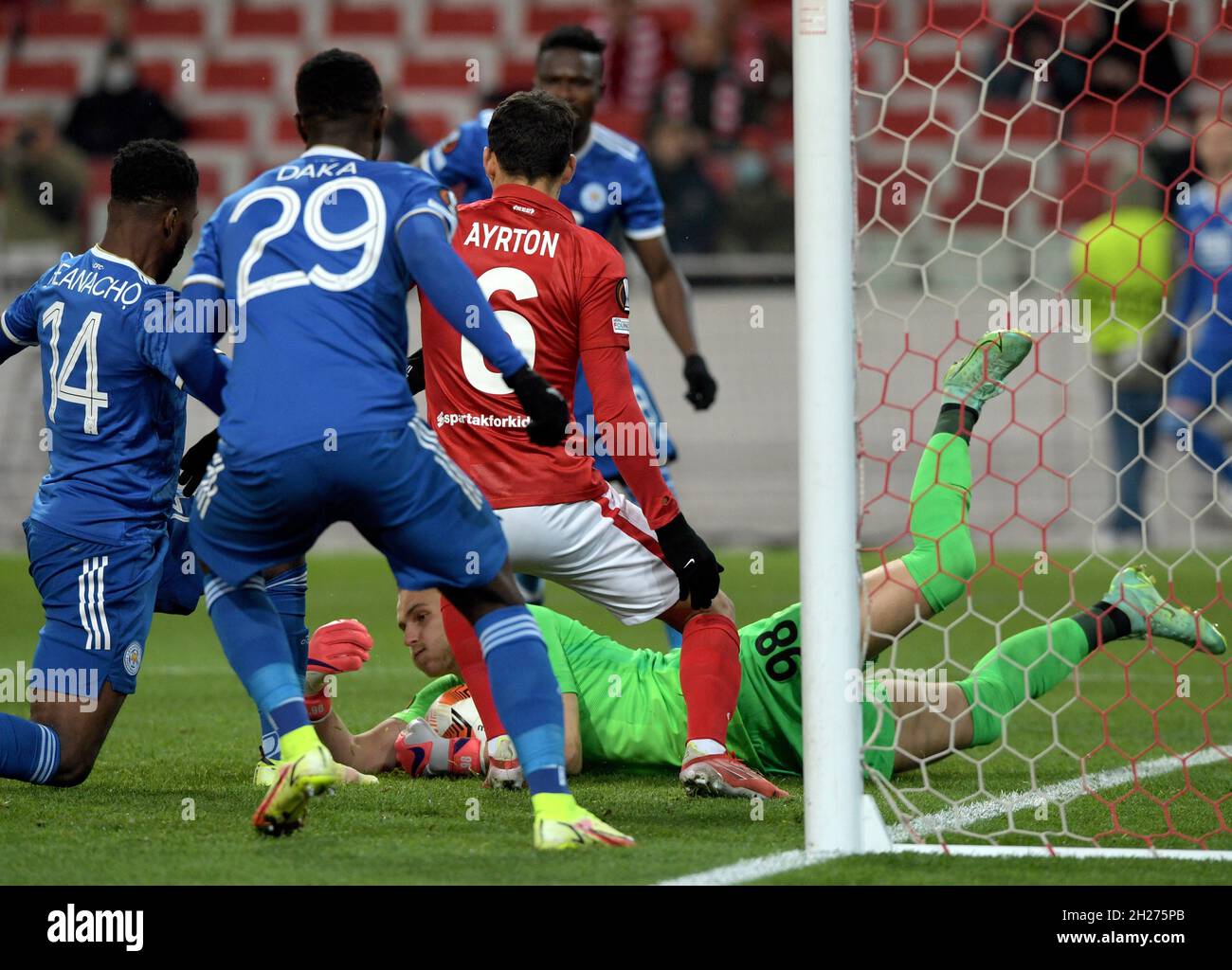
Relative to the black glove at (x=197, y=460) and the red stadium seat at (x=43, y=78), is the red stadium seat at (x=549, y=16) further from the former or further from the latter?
the black glove at (x=197, y=460)

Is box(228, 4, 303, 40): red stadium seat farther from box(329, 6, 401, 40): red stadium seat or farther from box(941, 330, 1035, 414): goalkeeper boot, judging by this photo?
box(941, 330, 1035, 414): goalkeeper boot

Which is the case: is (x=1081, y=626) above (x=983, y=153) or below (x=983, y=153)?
below

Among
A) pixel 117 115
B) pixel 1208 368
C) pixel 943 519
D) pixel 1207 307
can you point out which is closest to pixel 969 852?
pixel 943 519

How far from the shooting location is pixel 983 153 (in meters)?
14.7

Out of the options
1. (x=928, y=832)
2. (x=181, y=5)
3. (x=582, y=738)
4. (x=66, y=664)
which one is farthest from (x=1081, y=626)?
(x=181, y=5)

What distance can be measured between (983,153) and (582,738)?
1097cm

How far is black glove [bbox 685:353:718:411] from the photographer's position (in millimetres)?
6879

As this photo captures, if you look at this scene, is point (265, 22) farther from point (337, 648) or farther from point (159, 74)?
point (337, 648)

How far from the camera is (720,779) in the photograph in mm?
4438

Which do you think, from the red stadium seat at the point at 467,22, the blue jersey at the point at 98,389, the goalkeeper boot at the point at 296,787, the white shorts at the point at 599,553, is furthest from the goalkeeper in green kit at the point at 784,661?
the red stadium seat at the point at 467,22
